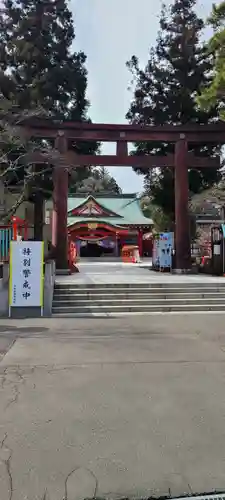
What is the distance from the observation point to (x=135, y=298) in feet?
34.7

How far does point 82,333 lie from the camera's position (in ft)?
23.6

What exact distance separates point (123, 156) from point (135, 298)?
720cm

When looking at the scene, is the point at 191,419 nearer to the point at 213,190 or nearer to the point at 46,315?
the point at 46,315

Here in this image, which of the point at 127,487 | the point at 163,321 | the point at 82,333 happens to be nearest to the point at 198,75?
the point at 163,321

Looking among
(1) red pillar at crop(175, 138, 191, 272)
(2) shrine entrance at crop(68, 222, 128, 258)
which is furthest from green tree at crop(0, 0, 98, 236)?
(2) shrine entrance at crop(68, 222, 128, 258)

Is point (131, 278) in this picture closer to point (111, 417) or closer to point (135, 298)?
point (135, 298)

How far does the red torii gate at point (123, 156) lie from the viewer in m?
15.2

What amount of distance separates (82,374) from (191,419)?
1665 mm

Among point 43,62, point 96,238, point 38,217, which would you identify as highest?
point 43,62

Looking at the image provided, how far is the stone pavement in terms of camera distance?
104 inches

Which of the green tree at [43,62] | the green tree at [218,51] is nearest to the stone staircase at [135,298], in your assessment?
the green tree at [218,51]

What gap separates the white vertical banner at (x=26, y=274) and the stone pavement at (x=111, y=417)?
2.54m

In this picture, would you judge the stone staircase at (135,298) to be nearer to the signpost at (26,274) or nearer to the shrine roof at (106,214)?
the signpost at (26,274)

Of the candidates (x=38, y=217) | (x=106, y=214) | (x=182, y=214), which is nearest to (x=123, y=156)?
(x=182, y=214)
